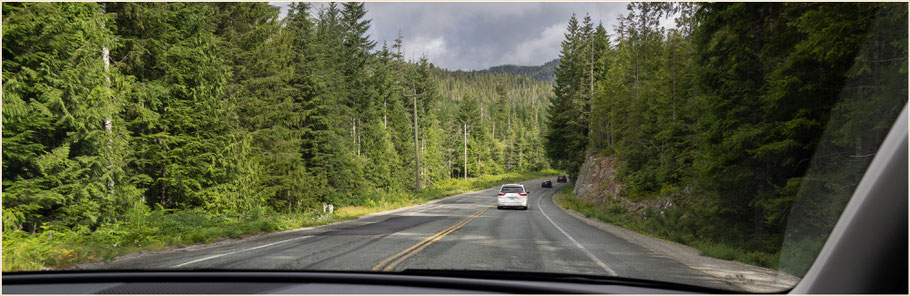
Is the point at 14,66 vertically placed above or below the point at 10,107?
above

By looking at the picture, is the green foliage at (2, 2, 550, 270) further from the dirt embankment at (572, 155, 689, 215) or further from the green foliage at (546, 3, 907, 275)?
the dirt embankment at (572, 155, 689, 215)

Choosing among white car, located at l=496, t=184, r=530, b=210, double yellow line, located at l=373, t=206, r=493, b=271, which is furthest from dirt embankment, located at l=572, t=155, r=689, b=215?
double yellow line, located at l=373, t=206, r=493, b=271

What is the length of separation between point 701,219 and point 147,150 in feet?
69.4

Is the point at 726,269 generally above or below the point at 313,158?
below

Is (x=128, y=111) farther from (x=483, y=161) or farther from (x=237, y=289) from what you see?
(x=483, y=161)

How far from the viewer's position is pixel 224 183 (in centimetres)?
1912

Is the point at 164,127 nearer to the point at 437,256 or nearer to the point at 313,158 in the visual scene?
the point at 313,158

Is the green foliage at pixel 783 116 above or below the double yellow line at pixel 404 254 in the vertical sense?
above

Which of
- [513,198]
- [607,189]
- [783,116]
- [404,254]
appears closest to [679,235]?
[783,116]

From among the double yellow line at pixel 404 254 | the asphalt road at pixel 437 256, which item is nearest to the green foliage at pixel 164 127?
the asphalt road at pixel 437 256

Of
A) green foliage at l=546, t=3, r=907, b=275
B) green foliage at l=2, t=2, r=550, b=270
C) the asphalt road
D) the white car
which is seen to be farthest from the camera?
the white car

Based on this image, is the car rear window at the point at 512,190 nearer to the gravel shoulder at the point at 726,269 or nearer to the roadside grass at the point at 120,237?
the roadside grass at the point at 120,237

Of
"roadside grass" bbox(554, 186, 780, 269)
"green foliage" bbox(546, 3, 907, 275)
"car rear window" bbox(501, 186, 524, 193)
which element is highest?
"green foliage" bbox(546, 3, 907, 275)

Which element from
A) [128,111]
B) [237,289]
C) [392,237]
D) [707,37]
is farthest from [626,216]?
[128,111]
